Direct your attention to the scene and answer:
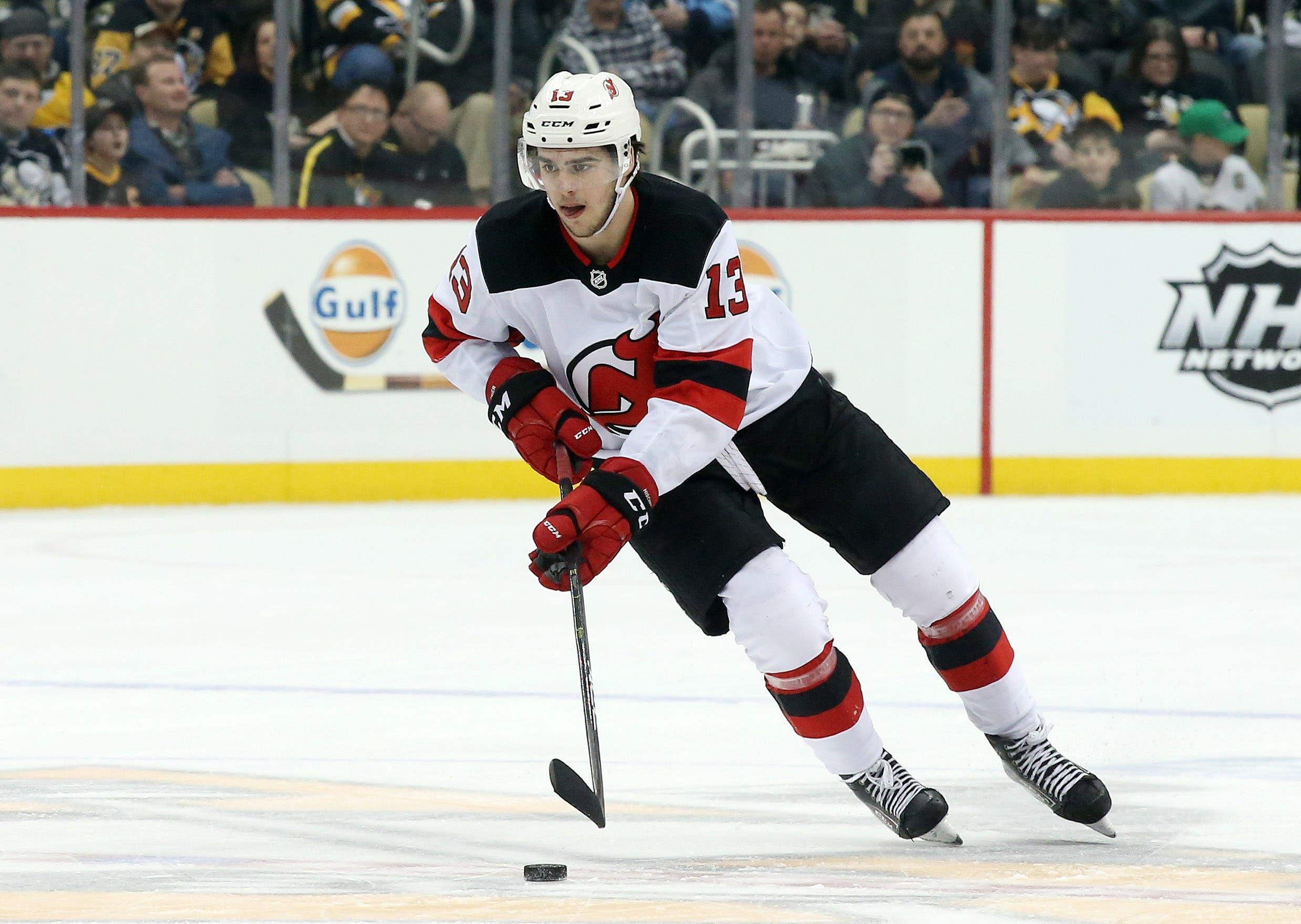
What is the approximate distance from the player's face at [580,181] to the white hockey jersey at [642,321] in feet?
0.25

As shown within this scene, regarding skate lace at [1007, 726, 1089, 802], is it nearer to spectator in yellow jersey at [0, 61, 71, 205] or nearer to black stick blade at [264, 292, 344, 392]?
black stick blade at [264, 292, 344, 392]

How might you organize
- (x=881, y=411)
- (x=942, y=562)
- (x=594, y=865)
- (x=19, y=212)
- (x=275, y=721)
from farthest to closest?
(x=881, y=411) → (x=19, y=212) → (x=275, y=721) → (x=942, y=562) → (x=594, y=865)

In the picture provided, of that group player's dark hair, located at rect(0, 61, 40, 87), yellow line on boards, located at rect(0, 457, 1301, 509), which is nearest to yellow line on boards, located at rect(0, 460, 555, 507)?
A: yellow line on boards, located at rect(0, 457, 1301, 509)

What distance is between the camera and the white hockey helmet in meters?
2.97

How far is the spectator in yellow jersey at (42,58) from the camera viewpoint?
25.2 ft

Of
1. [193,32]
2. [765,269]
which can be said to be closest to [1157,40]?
[765,269]

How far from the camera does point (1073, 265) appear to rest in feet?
27.2

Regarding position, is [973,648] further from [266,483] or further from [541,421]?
[266,483]

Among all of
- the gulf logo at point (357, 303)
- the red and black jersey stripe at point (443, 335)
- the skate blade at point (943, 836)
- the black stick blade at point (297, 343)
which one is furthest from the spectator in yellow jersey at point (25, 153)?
the skate blade at point (943, 836)

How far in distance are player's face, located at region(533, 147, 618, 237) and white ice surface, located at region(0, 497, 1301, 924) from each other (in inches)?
36.5

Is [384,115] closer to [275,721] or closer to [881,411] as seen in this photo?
[881,411]

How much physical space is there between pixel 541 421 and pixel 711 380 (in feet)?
0.96

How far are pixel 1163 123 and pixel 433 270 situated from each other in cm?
299

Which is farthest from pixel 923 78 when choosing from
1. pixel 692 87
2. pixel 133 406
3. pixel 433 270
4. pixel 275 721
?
pixel 275 721
